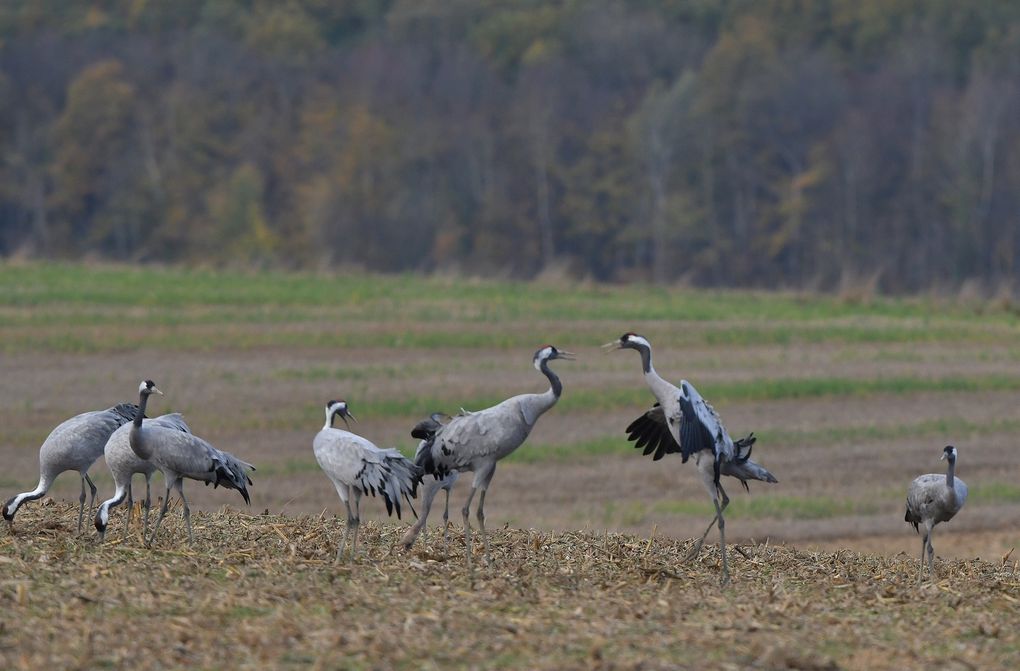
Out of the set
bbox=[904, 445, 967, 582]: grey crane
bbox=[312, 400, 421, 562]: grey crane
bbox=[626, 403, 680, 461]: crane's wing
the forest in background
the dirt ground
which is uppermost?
the forest in background

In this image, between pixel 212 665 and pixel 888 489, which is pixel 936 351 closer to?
pixel 888 489

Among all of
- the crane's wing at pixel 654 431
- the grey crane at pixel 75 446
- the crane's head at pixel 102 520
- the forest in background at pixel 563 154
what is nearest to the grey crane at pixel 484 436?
Result: the crane's wing at pixel 654 431

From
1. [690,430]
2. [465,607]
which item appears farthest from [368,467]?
[690,430]

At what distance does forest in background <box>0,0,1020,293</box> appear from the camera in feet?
183

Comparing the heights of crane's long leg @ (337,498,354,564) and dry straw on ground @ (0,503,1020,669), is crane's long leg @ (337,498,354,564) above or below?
above

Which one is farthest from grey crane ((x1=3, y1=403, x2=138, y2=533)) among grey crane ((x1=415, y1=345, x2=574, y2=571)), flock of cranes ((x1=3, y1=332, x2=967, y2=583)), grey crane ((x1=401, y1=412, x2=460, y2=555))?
grey crane ((x1=415, y1=345, x2=574, y2=571))

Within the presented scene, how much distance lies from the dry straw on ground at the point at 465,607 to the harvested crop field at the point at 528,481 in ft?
0.09

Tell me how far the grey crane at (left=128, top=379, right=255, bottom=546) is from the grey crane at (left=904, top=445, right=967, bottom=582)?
4.67 meters

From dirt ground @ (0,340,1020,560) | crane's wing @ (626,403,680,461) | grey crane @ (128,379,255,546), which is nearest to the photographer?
grey crane @ (128,379,255,546)

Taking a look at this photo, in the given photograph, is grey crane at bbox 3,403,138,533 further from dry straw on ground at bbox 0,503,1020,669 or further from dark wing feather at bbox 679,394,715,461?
dark wing feather at bbox 679,394,715,461

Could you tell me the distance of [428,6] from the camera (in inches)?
2825

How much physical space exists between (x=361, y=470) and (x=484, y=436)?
823 mm

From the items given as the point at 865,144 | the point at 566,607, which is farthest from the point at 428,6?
the point at 566,607

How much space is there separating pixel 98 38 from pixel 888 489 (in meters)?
53.9
